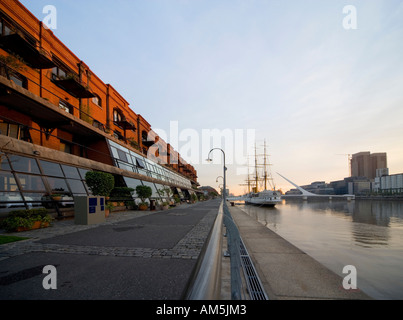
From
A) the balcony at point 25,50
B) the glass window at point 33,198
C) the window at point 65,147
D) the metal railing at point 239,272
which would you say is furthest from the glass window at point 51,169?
the metal railing at point 239,272

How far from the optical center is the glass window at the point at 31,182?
11.2 m

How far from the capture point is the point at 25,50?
13773mm

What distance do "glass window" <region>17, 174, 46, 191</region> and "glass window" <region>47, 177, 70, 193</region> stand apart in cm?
59

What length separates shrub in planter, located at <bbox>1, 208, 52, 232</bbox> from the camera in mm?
8664

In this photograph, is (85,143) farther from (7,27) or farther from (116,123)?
(7,27)

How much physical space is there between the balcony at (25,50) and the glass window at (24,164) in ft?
25.3

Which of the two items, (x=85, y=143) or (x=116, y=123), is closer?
(x=85, y=143)

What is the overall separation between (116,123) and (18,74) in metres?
14.5

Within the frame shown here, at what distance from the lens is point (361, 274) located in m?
7.61

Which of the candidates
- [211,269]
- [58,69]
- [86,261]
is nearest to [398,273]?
[211,269]

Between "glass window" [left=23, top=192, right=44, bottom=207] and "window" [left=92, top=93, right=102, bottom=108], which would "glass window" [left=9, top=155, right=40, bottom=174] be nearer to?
"glass window" [left=23, top=192, right=44, bottom=207]

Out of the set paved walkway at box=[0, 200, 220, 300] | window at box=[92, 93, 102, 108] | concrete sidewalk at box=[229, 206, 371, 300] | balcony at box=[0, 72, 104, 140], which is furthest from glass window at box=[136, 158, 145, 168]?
concrete sidewalk at box=[229, 206, 371, 300]

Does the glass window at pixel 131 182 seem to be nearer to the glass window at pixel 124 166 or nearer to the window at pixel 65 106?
the glass window at pixel 124 166

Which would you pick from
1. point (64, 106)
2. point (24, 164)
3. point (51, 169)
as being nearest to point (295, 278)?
point (24, 164)
